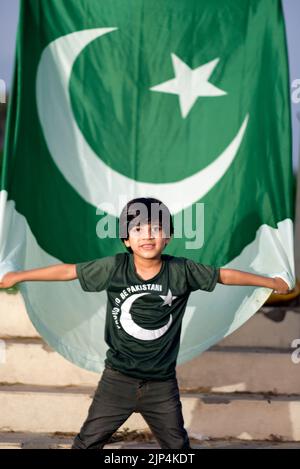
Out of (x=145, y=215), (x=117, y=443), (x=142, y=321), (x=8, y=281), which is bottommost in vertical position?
(x=117, y=443)

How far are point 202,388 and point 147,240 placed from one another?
1720 millimetres

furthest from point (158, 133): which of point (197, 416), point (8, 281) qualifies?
point (197, 416)

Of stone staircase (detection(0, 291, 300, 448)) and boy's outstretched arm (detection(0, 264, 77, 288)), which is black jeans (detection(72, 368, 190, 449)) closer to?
boy's outstretched arm (detection(0, 264, 77, 288))

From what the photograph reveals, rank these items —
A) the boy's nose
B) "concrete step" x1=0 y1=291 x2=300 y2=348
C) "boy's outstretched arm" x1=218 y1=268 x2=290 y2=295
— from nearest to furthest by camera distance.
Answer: the boy's nose, "boy's outstretched arm" x1=218 y1=268 x2=290 y2=295, "concrete step" x1=0 y1=291 x2=300 y2=348

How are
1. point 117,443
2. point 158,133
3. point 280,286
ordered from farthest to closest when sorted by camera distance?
point 158,133 → point 117,443 → point 280,286

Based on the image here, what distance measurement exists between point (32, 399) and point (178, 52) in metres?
2.57

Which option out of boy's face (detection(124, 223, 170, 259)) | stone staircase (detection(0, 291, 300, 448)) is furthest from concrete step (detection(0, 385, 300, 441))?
boy's face (detection(124, 223, 170, 259))

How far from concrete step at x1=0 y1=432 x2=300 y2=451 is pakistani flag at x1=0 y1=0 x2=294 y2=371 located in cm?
65

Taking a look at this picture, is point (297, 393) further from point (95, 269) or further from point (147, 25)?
point (147, 25)

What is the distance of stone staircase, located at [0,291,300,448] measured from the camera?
412 cm

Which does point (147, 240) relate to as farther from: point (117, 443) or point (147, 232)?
point (117, 443)

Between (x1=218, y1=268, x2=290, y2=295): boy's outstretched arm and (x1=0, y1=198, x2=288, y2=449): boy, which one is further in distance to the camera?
(x1=218, y1=268, x2=290, y2=295): boy's outstretched arm

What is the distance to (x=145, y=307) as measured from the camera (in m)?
3.07
